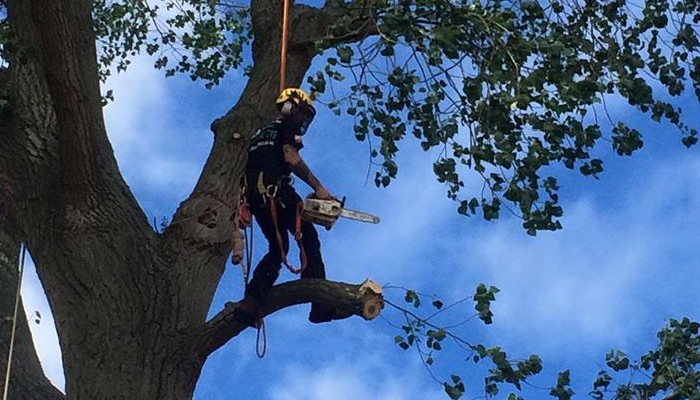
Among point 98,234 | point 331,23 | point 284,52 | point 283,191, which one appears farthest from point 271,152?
point 331,23

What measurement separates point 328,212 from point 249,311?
0.56 metres

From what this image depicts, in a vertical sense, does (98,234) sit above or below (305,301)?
above

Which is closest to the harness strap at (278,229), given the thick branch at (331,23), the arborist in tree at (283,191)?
the arborist in tree at (283,191)

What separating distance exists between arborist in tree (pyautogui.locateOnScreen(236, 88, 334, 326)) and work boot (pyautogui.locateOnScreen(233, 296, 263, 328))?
10 centimetres

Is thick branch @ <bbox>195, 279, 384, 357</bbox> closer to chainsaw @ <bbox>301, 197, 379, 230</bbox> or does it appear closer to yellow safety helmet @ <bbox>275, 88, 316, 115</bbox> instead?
chainsaw @ <bbox>301, 197, 379, 230</bbox>


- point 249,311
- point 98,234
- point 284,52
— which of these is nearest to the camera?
point 249,311

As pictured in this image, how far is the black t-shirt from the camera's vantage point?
5672 millimetres

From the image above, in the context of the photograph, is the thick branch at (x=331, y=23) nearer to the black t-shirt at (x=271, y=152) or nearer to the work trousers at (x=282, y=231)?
→ the black t-shirt at (x=271, y=152)

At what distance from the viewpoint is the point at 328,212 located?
5.50m

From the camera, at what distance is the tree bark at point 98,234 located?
5613 mm

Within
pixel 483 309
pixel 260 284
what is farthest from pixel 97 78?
pixel 483 309

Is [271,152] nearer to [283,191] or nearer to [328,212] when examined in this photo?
[283,191]

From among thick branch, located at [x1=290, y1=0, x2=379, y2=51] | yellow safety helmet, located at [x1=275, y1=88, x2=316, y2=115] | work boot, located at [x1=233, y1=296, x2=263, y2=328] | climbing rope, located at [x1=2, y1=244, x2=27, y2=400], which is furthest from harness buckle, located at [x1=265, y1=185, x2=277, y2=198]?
climbing rope, located at [x1=2, y1=244, x2=27, y2=400]

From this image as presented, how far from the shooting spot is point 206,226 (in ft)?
20.0
